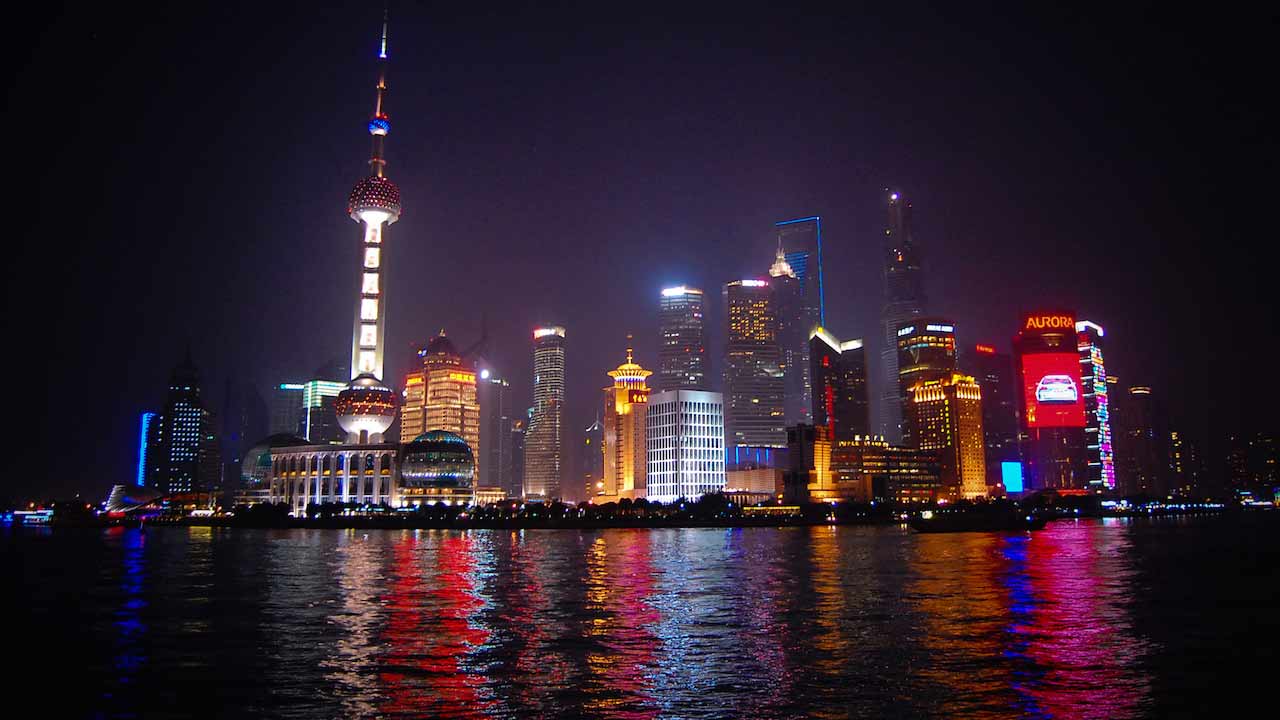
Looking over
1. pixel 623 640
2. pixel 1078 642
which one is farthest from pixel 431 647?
pixel 1078 642

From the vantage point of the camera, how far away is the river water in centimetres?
2789

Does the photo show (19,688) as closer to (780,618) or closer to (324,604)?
(324,604)

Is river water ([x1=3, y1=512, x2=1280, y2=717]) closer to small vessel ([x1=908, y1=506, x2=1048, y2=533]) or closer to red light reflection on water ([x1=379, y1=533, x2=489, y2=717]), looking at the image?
red light reflection on water ([x1=379, y1=533, x2=489, y2=717])

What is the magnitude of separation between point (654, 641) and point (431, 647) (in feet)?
29.4

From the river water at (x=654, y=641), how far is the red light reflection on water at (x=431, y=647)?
137mm

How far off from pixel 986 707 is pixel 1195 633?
2088 cm

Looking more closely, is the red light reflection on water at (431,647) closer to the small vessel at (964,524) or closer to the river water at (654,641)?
the river water at (654,641)

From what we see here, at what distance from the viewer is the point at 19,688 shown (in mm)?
30797

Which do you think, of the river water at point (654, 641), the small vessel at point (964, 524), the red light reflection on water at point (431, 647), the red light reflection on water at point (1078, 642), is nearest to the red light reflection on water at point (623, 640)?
the river water at point (654, 641)

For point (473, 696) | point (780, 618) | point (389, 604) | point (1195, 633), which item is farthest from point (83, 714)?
point (1195, 633)

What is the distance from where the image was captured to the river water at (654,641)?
91.5 feet

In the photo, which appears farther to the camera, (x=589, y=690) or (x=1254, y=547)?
(x=1254, y=547)

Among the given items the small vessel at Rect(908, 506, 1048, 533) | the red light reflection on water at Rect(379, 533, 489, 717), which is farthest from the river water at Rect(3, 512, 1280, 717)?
the small vessel at Rect(908, 506, 1048, 533)

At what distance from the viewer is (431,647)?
37.0 metres
